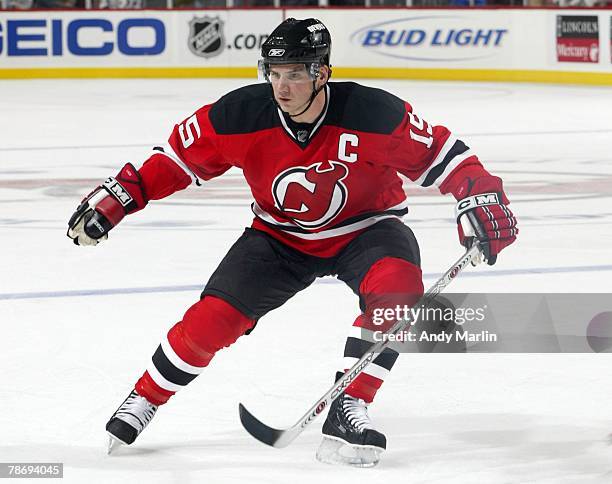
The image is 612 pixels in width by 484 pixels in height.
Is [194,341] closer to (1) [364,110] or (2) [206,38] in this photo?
(1) [364,110]

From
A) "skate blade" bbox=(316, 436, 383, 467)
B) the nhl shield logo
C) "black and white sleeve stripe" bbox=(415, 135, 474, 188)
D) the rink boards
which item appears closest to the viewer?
"skate blade" bbox=(316, 436, 383, 467)

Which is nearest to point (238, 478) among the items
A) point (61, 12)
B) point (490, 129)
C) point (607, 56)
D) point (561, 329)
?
point (561, 329)

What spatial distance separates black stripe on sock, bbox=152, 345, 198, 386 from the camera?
8.80 feet

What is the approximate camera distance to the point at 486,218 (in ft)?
8.81

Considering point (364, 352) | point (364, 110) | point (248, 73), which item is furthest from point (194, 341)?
point (248, 73)

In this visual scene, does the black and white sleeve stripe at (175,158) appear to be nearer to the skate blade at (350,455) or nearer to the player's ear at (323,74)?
the player's ear at (323,74)

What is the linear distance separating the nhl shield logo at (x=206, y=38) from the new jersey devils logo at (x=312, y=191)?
12145 mm

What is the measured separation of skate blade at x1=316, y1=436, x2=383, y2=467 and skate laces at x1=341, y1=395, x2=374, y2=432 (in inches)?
1.7

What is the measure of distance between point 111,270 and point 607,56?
891 centimetres

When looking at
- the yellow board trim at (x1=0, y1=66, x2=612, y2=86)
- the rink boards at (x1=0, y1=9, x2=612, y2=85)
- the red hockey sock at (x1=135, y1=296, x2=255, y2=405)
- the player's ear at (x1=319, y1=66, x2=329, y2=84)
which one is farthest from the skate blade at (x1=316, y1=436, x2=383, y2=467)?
the rink boards at (x1=0, y1=9, x2=612, y2=85)

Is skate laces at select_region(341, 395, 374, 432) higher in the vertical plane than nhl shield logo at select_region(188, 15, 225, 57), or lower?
higher

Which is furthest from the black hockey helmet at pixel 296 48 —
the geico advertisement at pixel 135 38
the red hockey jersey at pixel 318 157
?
the geico advertisement at pixel 135 38

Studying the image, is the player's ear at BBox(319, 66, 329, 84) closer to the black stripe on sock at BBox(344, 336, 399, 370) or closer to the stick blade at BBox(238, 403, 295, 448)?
the black stripe on sock at BBox(344, 336, 399, 370)

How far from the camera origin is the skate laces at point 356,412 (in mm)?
2625
